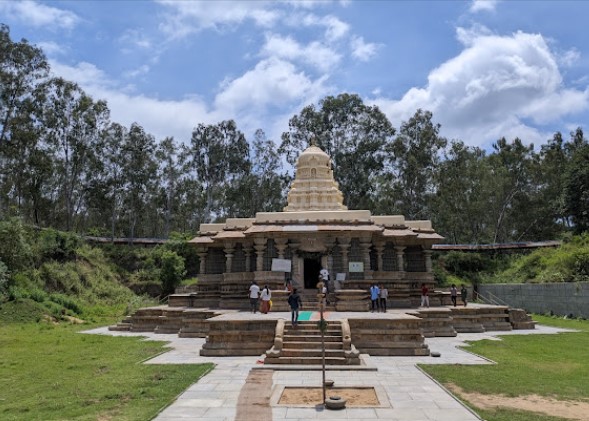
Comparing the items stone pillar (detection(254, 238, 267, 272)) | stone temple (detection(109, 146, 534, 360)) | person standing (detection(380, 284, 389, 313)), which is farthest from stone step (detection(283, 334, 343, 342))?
stone pillar (detection(254, 238, 267, 272))

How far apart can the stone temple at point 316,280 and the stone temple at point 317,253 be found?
0.05m

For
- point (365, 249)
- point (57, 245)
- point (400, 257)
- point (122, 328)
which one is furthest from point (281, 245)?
point (57, 245)

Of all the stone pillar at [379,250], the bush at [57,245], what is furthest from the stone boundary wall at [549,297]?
the bush at [57,245]

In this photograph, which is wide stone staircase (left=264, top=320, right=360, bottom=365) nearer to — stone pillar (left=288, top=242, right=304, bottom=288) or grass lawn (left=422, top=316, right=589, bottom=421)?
grass lawn (left=422, top=316, right=589, bottom=421)

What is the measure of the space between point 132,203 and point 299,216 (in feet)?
108

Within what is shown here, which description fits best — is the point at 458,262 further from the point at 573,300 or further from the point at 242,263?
the point at 242,263

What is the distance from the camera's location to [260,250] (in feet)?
74.4

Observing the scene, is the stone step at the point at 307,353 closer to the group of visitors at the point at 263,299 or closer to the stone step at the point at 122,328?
the group of visitors at the point at 263,299

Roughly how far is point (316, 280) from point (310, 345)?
33.4 ft

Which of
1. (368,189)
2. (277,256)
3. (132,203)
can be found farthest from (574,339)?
(132,203)

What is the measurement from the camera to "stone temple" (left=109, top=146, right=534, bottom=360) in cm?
1457

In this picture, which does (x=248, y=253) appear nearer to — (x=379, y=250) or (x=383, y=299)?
(x=379, y=250)

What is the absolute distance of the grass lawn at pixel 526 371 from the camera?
9.37 m

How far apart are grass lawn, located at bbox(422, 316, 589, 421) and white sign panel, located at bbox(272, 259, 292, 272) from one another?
8.95 m
